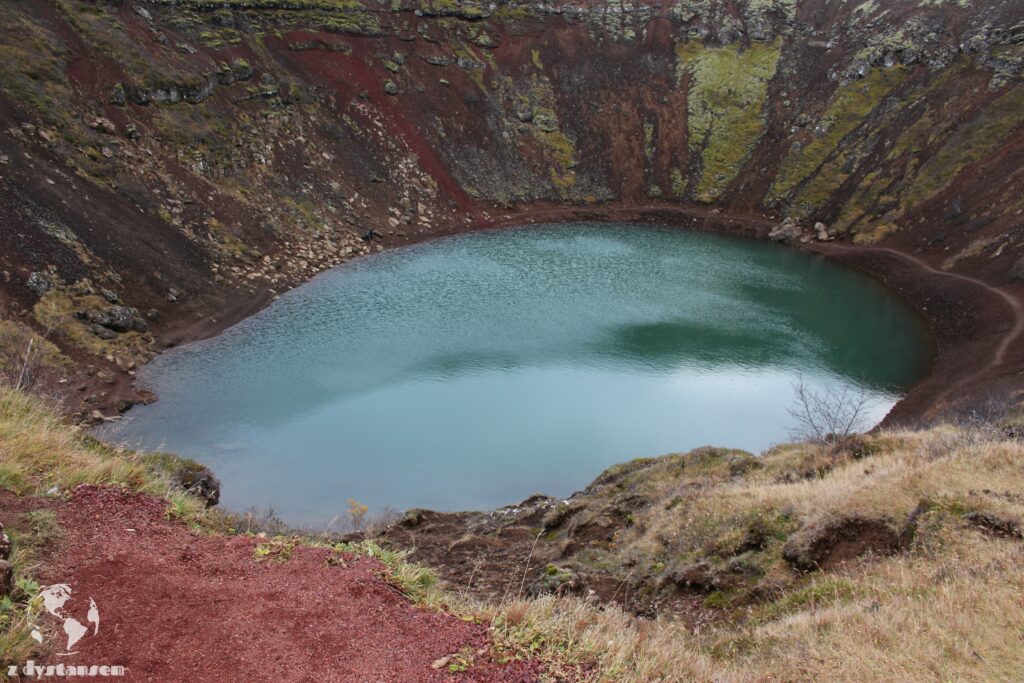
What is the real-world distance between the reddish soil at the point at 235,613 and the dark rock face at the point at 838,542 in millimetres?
6680

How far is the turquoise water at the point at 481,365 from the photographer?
27812 mm

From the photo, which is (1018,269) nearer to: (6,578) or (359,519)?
(359,519)

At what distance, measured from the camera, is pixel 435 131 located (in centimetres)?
6656

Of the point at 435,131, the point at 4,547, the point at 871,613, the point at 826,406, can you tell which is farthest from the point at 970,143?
the point at 4,547

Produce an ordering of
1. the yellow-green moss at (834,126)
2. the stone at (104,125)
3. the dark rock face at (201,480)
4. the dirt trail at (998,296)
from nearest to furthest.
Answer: the dark rock face at (201,480) → the dirt trail at (998,296) → the stone at (104,125) → the yellow-green moss at (834,126)

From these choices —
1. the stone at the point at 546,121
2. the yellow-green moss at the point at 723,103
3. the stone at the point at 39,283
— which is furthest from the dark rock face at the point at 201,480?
the yellow-green moss at the point at 723,103

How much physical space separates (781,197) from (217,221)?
4992 centimetres

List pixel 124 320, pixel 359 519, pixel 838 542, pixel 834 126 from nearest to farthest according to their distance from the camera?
1. pixel 838 542
2. pixel 359 519
3. pixel 124 320
4. pixel 834 126

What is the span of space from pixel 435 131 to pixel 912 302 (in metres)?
44.2

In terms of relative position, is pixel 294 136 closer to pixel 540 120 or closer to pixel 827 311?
pixel 540 120

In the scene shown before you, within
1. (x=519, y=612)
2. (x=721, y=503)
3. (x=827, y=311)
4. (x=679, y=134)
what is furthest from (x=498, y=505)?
(x=679, y=134)

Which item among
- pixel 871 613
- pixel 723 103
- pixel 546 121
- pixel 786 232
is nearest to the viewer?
pixel 871 613

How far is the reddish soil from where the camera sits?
6.54 m

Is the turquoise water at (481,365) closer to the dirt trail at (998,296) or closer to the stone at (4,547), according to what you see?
the dirt trail at (998,296)
